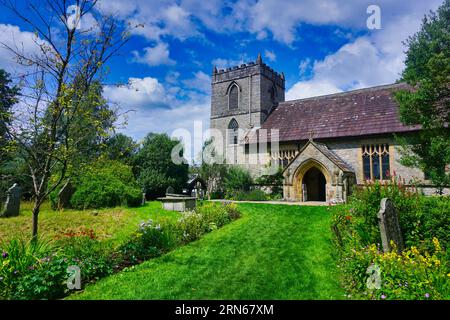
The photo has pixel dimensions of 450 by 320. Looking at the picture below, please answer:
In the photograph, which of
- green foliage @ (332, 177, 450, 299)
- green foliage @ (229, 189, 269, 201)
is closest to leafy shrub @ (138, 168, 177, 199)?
green foliage @ (229, 189, 269, 201)

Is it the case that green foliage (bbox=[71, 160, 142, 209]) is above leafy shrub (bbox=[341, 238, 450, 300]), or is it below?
above

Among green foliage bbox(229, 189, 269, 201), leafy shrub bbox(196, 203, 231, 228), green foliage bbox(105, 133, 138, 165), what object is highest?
green foliage bbox(105, 133, 138, 165)

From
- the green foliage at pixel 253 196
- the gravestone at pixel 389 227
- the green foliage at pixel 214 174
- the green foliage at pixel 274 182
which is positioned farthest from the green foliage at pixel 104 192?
the gravestone at pixel 389 227

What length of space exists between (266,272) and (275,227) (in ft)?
14.7

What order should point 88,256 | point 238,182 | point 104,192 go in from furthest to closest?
point 238,182
point 104,192
point 88,256

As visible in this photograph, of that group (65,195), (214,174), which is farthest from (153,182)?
(65,195)

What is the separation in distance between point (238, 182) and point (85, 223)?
44.2 feet

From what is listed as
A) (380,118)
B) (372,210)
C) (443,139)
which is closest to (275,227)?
(372,210)

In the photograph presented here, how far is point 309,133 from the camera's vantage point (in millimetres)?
21219

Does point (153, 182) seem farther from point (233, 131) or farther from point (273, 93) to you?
point (273, 93)

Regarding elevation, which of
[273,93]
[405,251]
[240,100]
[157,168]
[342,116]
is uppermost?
[273,93]

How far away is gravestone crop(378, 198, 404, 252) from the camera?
5893mm

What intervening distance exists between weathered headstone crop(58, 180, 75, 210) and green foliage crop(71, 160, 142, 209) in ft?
1.14

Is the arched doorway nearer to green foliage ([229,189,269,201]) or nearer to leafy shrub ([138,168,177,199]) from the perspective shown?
green foliage ([229,189,269,201])
